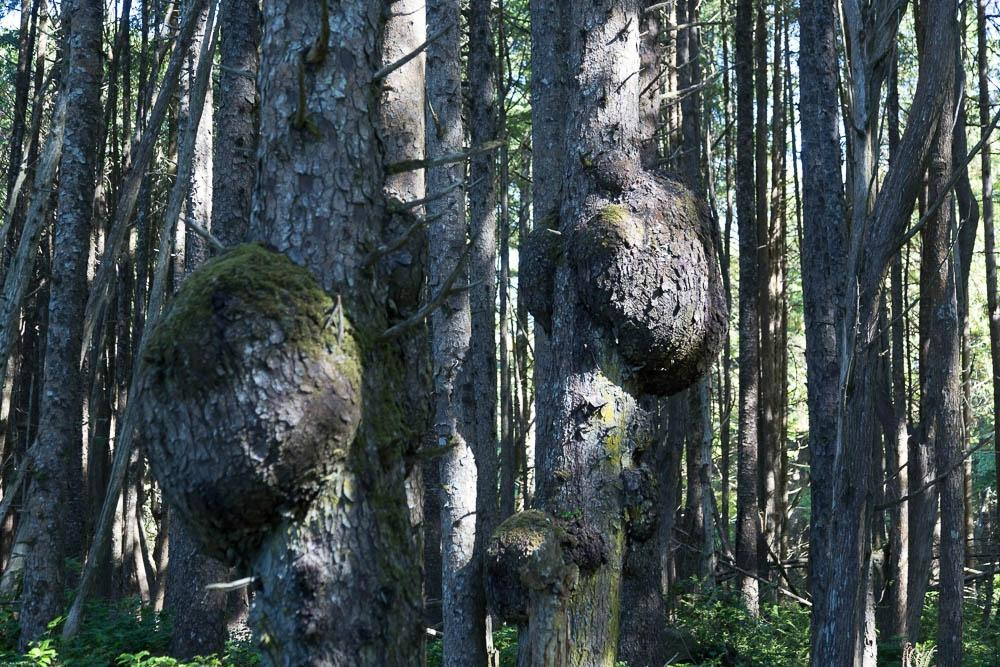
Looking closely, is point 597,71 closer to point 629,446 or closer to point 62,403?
point 629,446

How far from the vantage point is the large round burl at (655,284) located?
497 cm

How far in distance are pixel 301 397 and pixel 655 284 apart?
2.75 metres

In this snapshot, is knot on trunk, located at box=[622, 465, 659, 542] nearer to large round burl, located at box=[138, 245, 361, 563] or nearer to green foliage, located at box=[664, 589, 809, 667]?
large round burl, located at box=[138, 245, 361, 563]

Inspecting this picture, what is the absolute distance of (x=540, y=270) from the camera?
5691 mm

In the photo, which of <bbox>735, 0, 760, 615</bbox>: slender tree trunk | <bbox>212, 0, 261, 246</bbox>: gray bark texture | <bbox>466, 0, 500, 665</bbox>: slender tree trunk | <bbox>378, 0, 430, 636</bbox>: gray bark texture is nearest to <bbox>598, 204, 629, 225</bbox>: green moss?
<bbox>378, 0, 430, 636</bbox>: gray bark texture

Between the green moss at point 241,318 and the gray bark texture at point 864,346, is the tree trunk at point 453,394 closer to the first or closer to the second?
the gray bark texture at point 864,346

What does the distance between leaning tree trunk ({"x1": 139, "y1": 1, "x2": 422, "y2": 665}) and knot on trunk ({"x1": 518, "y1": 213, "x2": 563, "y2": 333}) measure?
2.61 m

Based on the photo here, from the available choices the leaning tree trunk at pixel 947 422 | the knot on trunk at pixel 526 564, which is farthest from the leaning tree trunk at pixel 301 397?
the leaning tree trunk at pixel 947 422

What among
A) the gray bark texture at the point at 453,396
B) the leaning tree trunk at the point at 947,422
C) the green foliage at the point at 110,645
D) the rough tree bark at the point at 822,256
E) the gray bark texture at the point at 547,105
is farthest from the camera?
the leaning tree trunk at the point at 947,422

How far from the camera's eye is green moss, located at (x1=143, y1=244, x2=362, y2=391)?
2689 mm

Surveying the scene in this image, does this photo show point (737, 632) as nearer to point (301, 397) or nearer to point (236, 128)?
point (236, 128)

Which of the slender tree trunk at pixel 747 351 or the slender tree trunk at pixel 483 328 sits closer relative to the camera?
the slender tree trunk at pixel 483 328

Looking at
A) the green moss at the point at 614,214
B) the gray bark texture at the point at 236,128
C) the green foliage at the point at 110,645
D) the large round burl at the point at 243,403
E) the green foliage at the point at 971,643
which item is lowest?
the green foliage at the point at 971,643

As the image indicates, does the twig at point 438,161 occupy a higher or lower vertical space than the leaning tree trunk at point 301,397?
higher
